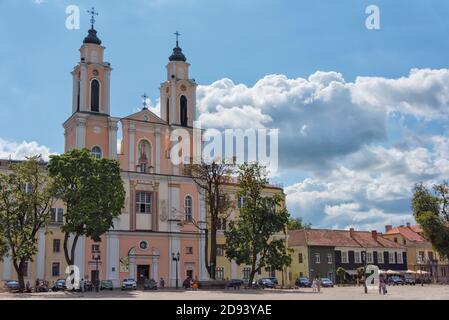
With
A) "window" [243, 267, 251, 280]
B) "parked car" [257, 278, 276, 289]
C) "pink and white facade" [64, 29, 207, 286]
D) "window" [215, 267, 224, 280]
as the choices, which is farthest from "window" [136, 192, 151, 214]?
"parked car" [257, 278, 276, 289]

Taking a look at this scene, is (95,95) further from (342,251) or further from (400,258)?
(400,258)

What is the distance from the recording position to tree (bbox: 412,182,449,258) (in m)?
68.9

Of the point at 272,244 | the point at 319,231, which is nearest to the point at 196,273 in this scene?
the point at 272,244

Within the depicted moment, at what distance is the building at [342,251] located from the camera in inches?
3179

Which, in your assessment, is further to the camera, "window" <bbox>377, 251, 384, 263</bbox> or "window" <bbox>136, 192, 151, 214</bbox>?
"window" <bbox>377, 251, 384, 263</bbox>

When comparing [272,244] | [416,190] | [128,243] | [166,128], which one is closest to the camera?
[272,244]

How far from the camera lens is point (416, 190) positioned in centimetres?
7256

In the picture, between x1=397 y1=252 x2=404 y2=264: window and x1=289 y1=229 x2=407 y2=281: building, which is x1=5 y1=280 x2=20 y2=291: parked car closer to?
x1=289 y1=229 x2=407 y2=281: building

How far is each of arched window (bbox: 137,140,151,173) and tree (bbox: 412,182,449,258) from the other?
102 ft

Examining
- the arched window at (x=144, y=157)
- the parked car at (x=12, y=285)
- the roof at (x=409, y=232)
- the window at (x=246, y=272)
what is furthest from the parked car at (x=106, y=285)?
the roof at (x=409, y=232)
